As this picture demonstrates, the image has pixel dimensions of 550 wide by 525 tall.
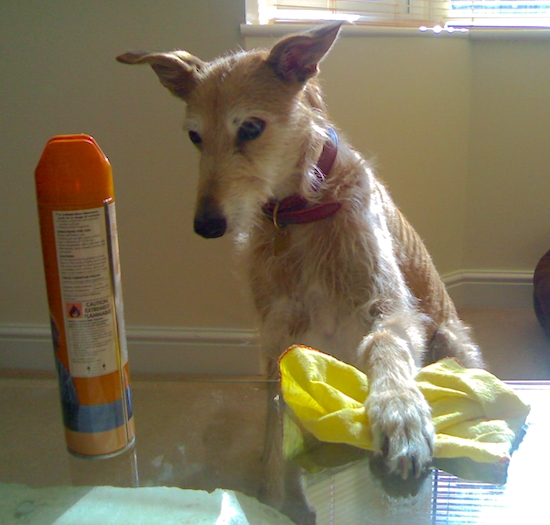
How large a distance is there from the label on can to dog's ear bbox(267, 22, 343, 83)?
61 cm

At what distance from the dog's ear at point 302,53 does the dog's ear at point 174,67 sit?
0.68 ft

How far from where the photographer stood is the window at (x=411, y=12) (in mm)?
2162

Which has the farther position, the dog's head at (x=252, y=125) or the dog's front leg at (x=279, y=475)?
the dog's head at (x=252, y=125)

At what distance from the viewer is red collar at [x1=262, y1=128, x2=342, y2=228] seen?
119cm

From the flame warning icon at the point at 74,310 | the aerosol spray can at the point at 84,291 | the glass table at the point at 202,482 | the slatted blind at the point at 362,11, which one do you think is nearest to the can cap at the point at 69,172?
the aerosol spray can at the point at 84,291

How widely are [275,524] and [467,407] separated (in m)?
0.35

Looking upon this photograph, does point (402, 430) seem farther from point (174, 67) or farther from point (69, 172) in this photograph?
point (174, 67)

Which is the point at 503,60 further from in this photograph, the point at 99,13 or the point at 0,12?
the point at 0,12

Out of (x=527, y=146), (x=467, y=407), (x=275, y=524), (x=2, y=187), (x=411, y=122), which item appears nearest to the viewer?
(x=275, y=524)

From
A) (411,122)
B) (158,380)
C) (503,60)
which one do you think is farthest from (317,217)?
(503,60)

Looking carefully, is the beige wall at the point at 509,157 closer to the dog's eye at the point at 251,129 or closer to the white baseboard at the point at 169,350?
the white baseboard at the point at 169,350

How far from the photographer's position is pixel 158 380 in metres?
1.09

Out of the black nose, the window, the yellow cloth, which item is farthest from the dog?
the window

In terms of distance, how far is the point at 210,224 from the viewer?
1.12 metres
